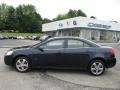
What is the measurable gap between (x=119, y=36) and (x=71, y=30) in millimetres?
13653

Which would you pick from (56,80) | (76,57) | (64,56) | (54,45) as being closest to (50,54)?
(54,45)

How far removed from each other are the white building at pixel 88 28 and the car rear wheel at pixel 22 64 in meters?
36.9

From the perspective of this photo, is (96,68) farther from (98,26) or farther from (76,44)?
(98,26)

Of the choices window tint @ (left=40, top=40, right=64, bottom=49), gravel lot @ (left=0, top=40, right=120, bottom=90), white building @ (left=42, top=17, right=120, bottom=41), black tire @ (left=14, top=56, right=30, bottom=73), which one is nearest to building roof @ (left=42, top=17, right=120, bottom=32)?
white building @ (left=42, top=17, right=120, bottom=41)

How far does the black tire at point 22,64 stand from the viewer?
8.88 metres

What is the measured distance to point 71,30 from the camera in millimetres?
49750

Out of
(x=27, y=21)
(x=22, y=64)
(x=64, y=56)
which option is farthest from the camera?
(x=27, y=21)

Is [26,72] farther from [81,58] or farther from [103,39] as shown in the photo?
[103,39]

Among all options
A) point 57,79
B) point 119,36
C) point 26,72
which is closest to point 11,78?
point 26,72

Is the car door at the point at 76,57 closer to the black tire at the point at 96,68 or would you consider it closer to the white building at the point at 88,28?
the black tire at the point at 96,68

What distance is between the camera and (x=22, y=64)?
8.89m

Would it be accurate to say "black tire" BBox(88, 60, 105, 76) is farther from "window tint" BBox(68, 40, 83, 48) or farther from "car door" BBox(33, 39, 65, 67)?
"car door" BBox(33, 39, 65, 67)

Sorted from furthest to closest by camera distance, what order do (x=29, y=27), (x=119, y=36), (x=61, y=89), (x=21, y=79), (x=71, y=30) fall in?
(x=29, y=27) → (x=119, y=36) → (x=71, y=30) → (x=21, y=79) → (x=61, y=89)

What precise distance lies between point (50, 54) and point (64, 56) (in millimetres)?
548
